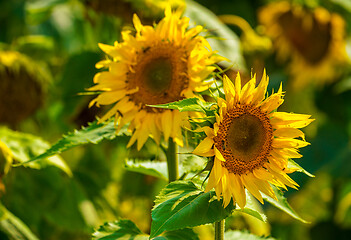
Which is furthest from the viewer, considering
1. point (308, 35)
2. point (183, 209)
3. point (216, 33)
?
point (308, 35)

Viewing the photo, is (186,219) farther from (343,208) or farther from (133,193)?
(343,208)

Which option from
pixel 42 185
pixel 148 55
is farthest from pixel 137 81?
pixel 42 185

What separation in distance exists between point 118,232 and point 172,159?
91mm

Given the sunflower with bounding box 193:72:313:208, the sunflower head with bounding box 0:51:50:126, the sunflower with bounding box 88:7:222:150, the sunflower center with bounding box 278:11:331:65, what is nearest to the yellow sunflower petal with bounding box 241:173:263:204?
the sunflower with bounding box 193:72:313:208

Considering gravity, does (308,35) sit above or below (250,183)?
above

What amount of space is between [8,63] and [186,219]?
71 cm

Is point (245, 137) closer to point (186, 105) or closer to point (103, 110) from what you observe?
point (186, 105)

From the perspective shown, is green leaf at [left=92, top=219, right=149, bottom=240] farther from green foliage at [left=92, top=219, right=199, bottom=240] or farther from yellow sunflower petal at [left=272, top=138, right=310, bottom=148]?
yellow sunflower petal at [left=272, top=138, right=310, bottom=148]

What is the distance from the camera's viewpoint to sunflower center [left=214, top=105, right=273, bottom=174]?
1.63 ft

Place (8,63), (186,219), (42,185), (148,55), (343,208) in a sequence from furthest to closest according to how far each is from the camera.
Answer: (343,208), (8,63), (42,185), (148,55), (186,219)

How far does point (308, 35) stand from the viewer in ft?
5.02

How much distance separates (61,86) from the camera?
109cm

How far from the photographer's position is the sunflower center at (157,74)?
59 centimetres

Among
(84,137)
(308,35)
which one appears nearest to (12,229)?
(84,137)
